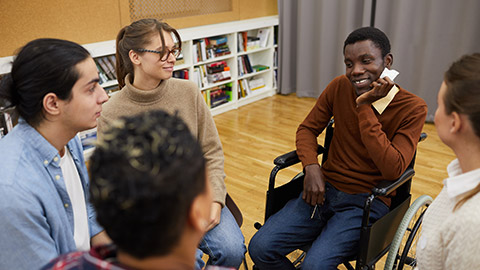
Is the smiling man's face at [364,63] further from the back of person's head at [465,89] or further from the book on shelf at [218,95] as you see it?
the book on shelf at [218,95]

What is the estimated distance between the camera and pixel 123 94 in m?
1.91

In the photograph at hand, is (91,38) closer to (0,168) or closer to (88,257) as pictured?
(0,168)

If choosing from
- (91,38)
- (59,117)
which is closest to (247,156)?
(91,38)

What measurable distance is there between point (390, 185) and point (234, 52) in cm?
344

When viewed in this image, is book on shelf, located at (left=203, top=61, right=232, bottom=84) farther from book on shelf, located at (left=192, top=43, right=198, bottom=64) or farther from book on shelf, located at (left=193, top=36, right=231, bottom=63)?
book on shelf, located at (left=192, top=43, right=198, bottom=64)

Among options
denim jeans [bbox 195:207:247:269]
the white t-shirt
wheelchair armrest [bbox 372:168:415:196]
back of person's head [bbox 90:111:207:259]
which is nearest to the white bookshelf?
denim jeans [bbox 195:207:247:269]

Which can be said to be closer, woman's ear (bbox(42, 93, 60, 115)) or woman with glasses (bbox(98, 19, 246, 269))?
woman's ear (bbox(42, 93, 60, 115))

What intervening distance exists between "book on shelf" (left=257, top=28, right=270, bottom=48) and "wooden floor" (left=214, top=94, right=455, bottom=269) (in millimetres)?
655

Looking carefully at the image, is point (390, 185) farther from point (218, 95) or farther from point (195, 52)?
point (218, 95)

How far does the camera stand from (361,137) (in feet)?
5.76

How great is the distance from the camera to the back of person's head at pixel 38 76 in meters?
1.19

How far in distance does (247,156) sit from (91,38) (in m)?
1.64

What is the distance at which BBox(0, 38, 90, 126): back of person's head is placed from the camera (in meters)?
1.19

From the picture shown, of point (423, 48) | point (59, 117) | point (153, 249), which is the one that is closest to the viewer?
point (153, 249)
